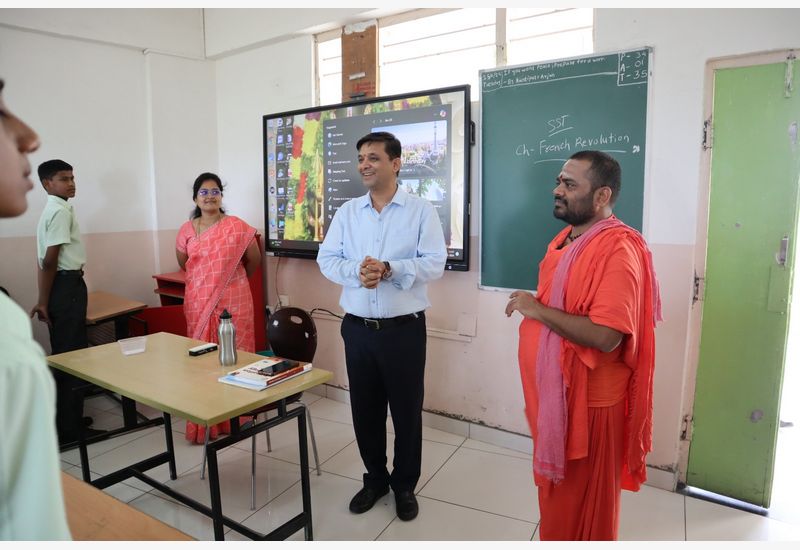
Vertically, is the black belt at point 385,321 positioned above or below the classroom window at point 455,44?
below

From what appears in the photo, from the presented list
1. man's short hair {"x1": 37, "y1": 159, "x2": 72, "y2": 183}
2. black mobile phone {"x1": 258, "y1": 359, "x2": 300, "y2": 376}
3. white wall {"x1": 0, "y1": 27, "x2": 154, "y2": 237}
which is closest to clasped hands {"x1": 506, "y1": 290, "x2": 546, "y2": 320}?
black mobile phone {"x1": 258, "y1": 359, "x2": 300, "y2": 376}

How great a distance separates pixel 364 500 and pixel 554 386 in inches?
45.4

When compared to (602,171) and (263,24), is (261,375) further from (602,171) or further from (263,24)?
(263,24)

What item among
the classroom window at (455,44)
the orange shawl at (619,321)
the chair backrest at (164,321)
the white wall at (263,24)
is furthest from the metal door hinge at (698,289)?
the chair backrest at (164,321)

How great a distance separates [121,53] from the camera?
365cm

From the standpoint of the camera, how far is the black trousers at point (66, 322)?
→ 2871 millimetres

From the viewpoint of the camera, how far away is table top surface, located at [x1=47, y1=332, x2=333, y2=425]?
5.28ft

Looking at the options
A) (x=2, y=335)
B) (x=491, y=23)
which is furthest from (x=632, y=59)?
(x=2, y=335)

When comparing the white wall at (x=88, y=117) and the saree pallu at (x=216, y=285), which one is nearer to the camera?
the saree pallu at (x=216, y=285)

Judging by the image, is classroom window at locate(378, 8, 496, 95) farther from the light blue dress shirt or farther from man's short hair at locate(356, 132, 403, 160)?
the light blue dress shirt

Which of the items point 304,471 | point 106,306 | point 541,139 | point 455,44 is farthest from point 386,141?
point 106,306

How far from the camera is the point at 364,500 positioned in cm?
224

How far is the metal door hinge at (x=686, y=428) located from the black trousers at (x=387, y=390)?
1.27 m

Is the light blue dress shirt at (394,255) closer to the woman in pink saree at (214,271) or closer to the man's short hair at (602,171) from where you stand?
the man's short hair at (602,171)
